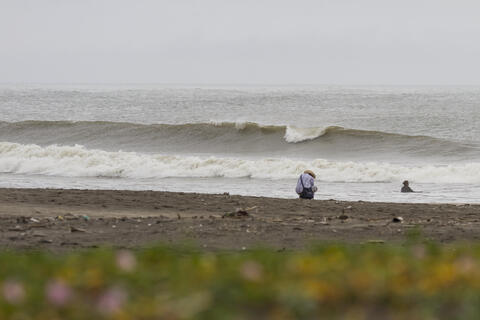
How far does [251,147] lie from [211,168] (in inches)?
412

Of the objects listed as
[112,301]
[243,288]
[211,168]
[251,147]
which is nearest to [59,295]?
[112,301]

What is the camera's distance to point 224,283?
358cm

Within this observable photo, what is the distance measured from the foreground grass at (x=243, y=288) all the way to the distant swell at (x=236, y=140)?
26.9 m

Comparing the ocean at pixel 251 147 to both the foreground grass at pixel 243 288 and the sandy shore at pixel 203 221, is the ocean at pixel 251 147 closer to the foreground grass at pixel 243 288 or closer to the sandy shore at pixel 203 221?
the sandy shore at pixel 203 221

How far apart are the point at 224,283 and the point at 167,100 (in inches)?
2466

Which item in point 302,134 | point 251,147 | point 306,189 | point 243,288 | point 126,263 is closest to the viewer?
point 243,288

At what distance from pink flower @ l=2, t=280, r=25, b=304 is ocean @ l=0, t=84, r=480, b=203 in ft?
49.9

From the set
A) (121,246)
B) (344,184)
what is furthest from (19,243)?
(344,184)

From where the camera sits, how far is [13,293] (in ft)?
11.1

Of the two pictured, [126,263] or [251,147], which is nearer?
[126,263]

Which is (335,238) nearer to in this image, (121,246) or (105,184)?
(121,246)

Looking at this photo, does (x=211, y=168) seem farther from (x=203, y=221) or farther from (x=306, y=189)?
(x=203, y=221)

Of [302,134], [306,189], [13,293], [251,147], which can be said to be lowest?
[251,147]

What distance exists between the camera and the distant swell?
32969mm
